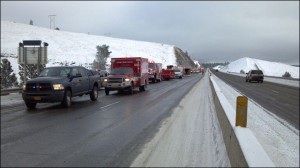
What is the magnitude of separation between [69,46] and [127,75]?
101m

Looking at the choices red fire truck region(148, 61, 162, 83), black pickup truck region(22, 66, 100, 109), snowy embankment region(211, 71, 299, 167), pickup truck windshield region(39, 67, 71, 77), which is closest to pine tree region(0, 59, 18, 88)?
red fire truck region(148, 61, 162, 83)

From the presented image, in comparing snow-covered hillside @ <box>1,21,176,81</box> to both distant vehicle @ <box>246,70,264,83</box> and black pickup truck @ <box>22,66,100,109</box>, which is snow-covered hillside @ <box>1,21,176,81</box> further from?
black pickup truck @ <box>22,66,100,109</box>

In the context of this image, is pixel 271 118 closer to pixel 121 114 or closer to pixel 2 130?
pixel 121 114

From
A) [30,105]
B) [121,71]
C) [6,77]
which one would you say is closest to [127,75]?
[121,71]

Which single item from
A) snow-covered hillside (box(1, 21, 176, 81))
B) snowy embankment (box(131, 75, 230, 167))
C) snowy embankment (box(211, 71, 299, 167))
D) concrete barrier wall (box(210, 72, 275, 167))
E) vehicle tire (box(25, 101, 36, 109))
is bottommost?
snowy embankment (box(211, 71, 299, 167))

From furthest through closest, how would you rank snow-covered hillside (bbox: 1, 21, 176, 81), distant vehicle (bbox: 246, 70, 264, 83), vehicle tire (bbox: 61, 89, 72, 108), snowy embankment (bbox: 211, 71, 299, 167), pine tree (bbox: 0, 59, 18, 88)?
snow-covered hillside (bbox: 1, 21, 176, 81) < distant vehicle (bbox: 246, 70, 264, 83) < pine tree (bbox: 0, 59, 18, 88) < vehicle tire (bbox: 61, 89, 72, 108) < snowy embankment (bbox: 211, 71, 299, 167)

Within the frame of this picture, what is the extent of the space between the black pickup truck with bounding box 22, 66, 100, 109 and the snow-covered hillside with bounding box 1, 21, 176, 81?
187 feet

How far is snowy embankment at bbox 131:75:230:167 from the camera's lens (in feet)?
21.5

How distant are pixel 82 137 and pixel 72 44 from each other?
121783 millimetres

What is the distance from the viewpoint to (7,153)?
6816mm

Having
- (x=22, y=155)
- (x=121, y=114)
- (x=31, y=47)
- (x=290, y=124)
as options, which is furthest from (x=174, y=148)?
(x=31, y=47)

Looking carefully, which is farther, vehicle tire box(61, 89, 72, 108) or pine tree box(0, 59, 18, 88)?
pine tree box(0, 59, 18, 88)

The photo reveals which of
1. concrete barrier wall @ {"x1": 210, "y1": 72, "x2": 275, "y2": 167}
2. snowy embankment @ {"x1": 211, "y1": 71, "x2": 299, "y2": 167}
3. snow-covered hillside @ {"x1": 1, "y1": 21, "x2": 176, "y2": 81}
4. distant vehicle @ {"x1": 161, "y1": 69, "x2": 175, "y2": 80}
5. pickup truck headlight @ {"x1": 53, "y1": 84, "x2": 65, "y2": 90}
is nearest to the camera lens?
concrete barrier wall @ {"x1": 210, "y1": 72, "x2": 275, "y2": 167}

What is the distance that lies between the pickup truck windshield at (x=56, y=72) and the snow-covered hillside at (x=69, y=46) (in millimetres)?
57006
